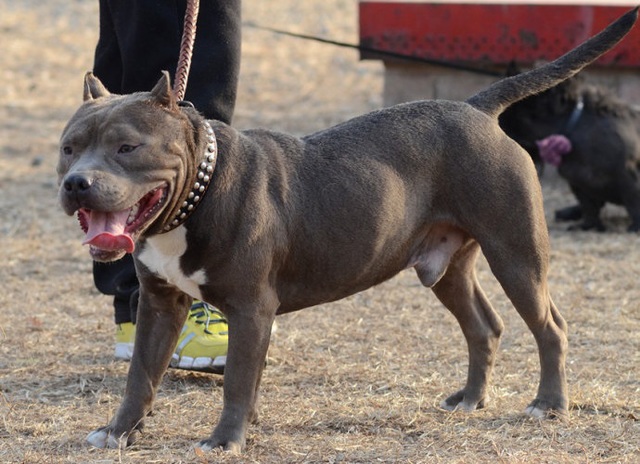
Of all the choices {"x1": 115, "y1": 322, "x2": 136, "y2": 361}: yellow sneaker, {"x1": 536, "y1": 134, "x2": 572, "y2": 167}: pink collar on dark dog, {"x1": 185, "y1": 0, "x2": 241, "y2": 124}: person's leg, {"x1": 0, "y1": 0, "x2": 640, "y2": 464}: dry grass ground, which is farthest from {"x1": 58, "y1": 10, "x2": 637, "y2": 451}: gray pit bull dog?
{"x1": 536, "y1": 134, "x2": 572, "y2": 167}: pink collar on dark dog

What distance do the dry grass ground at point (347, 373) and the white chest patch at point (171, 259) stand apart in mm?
543

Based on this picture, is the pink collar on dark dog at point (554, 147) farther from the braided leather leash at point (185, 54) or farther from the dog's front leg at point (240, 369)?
the dog's front leg at point (240, 369)

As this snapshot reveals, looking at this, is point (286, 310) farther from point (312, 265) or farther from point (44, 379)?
point (44, 379)

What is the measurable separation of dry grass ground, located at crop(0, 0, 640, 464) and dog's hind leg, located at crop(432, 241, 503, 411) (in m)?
0.09

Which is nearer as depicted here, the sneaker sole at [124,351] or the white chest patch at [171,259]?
the white chest patch at [171,259]

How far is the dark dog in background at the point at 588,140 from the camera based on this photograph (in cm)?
738

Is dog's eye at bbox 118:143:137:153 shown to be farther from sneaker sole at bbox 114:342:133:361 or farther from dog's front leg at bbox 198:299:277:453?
sneaker sole at bbox 114:342:133:361

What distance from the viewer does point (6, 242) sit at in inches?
276

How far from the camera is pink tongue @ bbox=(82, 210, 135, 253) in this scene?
330cm

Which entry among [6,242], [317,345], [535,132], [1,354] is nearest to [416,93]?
[535,132]

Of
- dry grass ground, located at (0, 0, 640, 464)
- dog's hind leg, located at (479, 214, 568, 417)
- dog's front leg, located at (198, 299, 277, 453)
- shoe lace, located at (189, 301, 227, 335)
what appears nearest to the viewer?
dog's front leg, located at (198, 299, 277, 453)

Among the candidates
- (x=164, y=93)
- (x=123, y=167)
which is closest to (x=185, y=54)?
(x=164, y=93)

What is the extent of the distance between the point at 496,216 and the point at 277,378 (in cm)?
125

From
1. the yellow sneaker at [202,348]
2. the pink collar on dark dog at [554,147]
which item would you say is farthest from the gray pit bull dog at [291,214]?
the pink collar on dark dog at [554,147]
